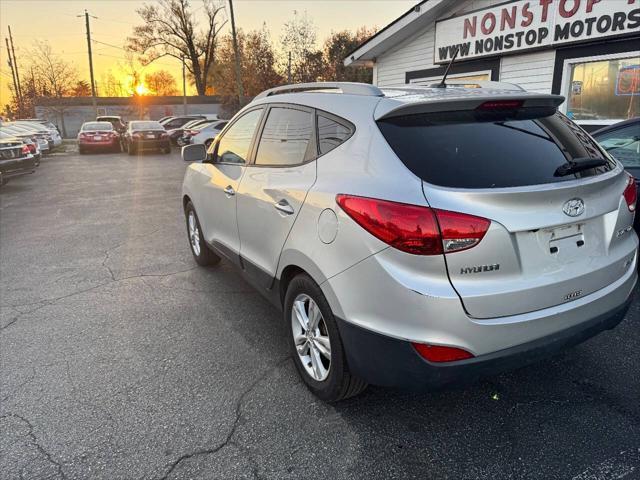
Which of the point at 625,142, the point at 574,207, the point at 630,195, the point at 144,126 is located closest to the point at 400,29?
the point at 625,142

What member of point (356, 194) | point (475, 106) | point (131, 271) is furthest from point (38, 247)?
point (475, 106)

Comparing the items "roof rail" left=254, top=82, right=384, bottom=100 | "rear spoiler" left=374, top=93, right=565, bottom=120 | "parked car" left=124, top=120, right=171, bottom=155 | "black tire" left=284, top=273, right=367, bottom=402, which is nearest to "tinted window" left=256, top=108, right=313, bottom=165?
"roof rail" left=254, top=82, right=384, bottom=100

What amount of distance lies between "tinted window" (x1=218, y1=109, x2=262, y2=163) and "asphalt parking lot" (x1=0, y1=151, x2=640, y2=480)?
129 cm

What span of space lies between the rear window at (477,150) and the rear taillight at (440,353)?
703 mm

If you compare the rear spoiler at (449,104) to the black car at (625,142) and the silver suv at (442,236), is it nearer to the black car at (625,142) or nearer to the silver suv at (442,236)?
the silver suv at (442,236)

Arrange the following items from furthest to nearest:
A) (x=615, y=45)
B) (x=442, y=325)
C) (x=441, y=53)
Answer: (x=441, y=53), (x=615, y=45), (x=442, y=325)

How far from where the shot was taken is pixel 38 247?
6.27 m

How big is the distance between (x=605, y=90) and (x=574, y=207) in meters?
7.97

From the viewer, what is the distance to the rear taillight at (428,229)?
1.95 m

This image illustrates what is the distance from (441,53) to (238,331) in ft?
30.7

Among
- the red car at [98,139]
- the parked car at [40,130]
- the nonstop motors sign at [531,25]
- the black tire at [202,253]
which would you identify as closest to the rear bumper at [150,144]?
the red car at [98,139]

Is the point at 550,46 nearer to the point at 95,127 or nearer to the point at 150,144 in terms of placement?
the point at 150,144

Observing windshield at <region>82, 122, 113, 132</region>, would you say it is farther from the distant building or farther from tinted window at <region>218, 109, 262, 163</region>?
tinted window at <region>218, 109, 262, 163</region>

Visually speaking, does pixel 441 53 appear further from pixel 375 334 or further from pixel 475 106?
pixel 375 334
